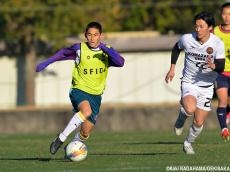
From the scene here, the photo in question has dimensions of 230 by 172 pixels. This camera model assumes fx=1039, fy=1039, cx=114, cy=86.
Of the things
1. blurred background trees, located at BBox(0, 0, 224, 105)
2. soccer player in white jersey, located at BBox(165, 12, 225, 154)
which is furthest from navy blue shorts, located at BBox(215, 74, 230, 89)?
blurred background trees, located at BBox(0, 0, 224, 105)

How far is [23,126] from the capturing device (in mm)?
31734

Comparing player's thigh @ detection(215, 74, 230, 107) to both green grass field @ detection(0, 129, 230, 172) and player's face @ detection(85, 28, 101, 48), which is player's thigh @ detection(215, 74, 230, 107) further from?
player's face @ detection(85, 28, 101, 48)

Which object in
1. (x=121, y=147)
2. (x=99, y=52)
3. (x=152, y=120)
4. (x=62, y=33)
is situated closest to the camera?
(x=99, y=52)

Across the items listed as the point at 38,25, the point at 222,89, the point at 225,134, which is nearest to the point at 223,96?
the point at 222,89

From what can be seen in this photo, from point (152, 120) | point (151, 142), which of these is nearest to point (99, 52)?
point (151, 142)

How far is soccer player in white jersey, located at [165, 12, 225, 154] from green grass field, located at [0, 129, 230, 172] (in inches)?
23.2

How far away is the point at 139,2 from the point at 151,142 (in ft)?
88.4

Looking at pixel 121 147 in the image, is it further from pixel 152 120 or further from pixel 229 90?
pixel 152 120

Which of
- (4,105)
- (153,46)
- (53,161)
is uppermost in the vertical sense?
(53,161)

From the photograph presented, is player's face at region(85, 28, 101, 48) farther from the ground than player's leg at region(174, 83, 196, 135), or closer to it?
farther from the ground

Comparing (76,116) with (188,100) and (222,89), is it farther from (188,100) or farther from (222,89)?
(222,89)

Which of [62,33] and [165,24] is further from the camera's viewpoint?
[165,24]

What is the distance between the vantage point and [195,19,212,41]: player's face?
1565 cm

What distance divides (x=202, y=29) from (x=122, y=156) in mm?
2287
